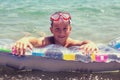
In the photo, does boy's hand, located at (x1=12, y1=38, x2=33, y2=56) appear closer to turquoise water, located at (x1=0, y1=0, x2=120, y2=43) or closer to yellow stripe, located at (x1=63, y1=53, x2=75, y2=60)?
yellow stripe, located at (x1=63, y1=53, x2=75, y2=60)

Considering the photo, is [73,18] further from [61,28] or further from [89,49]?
[89,49]

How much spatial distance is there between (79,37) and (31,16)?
2542 mm

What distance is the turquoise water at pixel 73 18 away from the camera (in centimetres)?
602

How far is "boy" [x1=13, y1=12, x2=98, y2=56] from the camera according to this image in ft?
11.5

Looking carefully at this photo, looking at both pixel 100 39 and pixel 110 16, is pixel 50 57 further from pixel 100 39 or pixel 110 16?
pixel 110 16

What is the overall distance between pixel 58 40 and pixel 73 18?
347 centimetres

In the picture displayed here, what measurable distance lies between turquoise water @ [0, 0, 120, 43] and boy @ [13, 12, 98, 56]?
1.63m

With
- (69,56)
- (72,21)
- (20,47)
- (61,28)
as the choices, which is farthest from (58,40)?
(72,21)

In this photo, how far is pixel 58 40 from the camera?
410 centimetres

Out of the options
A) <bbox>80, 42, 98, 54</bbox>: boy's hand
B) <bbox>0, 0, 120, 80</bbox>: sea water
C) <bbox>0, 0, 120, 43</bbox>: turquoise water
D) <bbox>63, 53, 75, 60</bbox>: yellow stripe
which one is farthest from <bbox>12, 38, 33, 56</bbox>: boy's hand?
<bbox>0, 0, 120, 43</bbox>: turquoise water

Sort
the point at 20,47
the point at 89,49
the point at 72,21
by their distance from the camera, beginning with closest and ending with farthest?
the point at 20,47 → the point at 89,49 → the point at 72,21

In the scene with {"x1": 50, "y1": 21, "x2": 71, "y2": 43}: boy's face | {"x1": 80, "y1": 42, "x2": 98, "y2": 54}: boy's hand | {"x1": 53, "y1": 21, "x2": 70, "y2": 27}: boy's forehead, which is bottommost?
{"x1": 80, "y1": 42, "x2": 98, "y2": 54}: boy's hand

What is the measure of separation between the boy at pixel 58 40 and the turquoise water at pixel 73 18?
1627 mm

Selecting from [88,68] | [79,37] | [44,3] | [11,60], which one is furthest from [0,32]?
[44,3]
